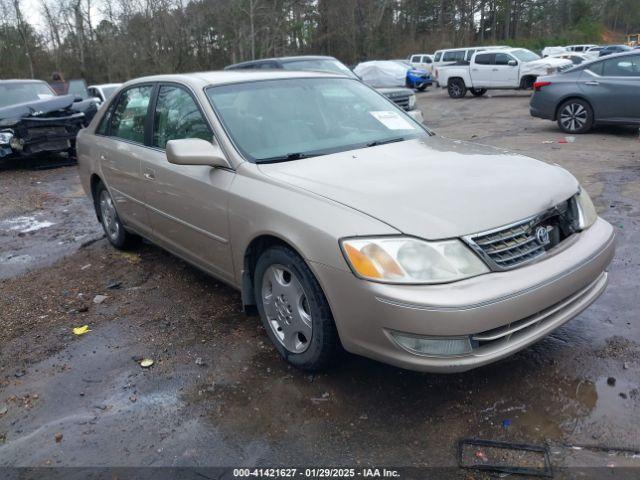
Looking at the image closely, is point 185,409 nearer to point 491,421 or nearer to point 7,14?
point 491,421

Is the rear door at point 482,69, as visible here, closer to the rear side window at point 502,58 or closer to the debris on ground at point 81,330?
the rear side window at point 502,58

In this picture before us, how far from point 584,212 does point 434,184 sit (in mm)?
983

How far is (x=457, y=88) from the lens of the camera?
2286cm

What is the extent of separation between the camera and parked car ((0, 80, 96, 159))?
10.3 meters

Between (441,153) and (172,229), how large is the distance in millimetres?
2028

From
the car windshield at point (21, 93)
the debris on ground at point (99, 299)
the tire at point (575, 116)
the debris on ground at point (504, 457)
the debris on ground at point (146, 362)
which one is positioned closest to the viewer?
the debris on ground at point (504, 457)

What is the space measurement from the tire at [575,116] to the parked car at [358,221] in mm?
7549

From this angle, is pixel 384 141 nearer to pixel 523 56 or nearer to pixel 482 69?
pixel 482 69

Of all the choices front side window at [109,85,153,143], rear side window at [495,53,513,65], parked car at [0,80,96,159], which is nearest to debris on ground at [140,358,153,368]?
front side window at [109,85,153,143]

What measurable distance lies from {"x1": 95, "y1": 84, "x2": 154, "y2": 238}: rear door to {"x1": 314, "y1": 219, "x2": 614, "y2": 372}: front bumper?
2446 mm

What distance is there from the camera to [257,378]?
3211mm

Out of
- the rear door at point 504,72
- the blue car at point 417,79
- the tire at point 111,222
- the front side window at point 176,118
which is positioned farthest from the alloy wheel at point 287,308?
the blue car at point 417,79

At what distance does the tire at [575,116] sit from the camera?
1043cm

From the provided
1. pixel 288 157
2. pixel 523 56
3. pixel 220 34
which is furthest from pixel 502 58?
pixel 220 34
